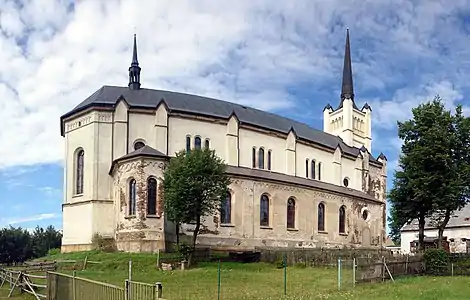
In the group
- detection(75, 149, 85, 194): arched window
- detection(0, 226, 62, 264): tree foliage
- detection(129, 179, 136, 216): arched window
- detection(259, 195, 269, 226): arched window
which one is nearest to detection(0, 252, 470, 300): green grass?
detection(129, 179, 136, 216): arched window

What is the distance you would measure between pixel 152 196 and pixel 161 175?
6.47 feet

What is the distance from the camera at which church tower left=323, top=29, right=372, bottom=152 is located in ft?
289

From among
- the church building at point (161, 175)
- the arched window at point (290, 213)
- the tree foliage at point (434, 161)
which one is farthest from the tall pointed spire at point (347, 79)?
the tree foliage at point (434, 161)

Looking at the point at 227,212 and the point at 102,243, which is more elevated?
the point at 227,212

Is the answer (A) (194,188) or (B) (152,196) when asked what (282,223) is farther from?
(A) (194,188)

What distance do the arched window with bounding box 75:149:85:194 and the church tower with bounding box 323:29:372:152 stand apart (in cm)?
4510

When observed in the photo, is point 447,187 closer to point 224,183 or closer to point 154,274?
point 224,183

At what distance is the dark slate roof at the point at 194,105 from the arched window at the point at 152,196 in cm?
1069

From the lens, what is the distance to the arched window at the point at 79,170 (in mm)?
56250

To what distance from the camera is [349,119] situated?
8819cm

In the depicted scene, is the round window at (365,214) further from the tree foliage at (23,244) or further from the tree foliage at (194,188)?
the tree foliage at (23,244)

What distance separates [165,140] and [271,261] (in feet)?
62.2

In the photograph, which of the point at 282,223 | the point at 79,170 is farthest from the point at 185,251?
the point at 79,170

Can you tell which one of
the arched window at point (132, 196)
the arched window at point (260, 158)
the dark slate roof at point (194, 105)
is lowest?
the arched window at point (132, 196)
